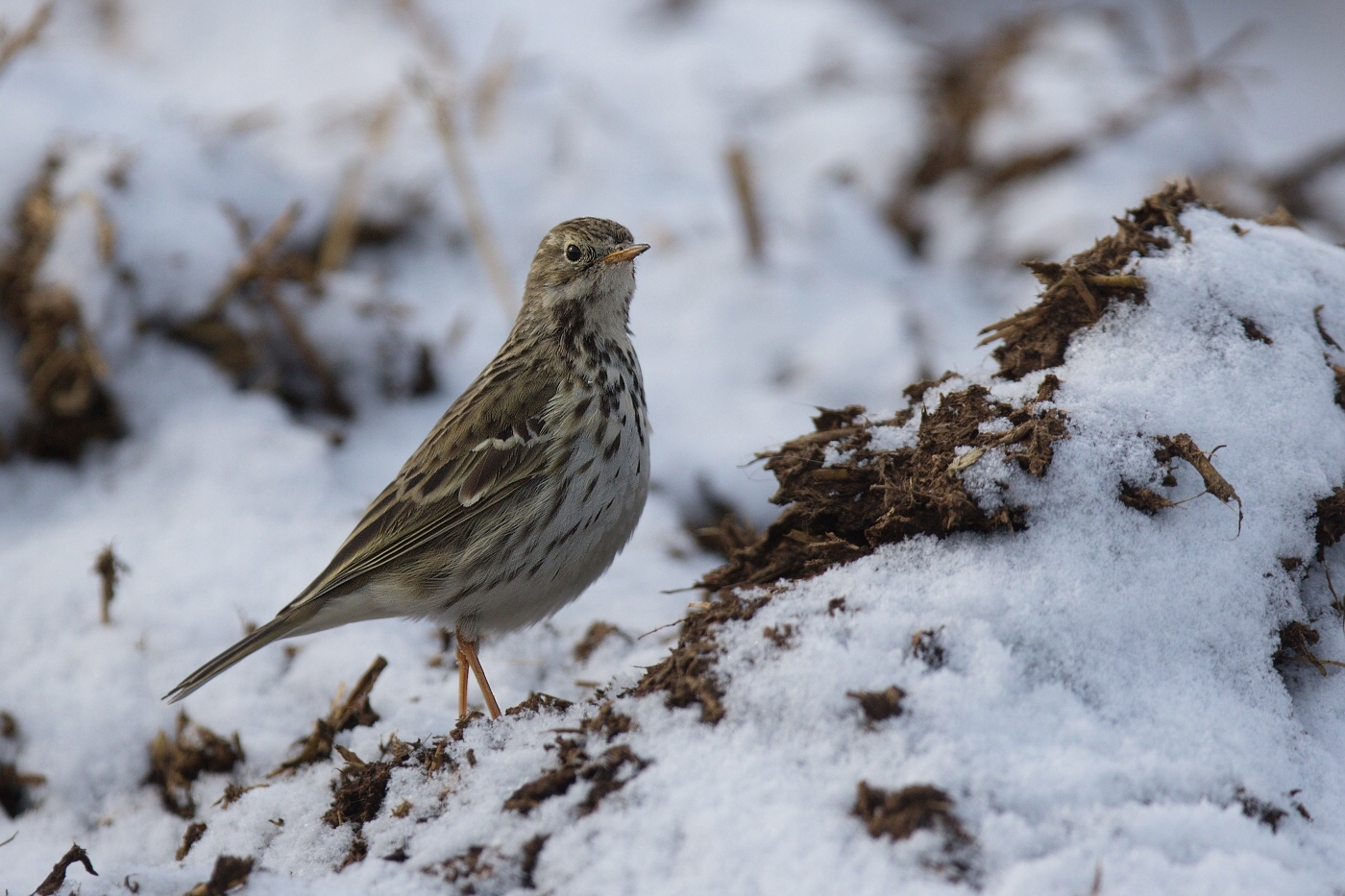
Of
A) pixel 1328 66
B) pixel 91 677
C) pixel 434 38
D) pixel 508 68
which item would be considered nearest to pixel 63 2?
pixel 434 38

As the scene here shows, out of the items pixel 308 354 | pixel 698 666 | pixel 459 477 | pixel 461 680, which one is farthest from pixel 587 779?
pixel 308 354

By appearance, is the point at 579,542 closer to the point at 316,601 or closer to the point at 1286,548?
the point at 316,601

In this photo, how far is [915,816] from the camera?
224cm

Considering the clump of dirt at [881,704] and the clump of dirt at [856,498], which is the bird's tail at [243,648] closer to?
the clump of dirt at [856,498]

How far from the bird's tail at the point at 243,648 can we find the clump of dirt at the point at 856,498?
1416 mm

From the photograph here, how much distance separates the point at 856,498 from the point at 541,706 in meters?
1.07

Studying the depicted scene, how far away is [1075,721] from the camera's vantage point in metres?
2.45

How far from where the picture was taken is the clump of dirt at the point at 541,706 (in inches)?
116

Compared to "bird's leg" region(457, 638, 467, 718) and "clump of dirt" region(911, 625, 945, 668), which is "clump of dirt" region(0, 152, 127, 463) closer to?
"bird's leg" region(457, 638, 467, 718)

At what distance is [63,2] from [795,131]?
569 centimetres

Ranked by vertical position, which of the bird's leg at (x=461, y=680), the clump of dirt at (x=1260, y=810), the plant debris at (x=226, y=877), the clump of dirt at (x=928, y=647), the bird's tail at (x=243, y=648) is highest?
the bird's tail at (x=243, y=648)

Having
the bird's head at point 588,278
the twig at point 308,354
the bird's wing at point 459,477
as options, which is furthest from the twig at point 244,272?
the bird's wing at point 459,477

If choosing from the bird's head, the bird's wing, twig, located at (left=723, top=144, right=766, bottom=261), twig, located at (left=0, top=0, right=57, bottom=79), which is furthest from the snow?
the bird's head

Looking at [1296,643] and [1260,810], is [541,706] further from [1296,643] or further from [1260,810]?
[1296,643]
